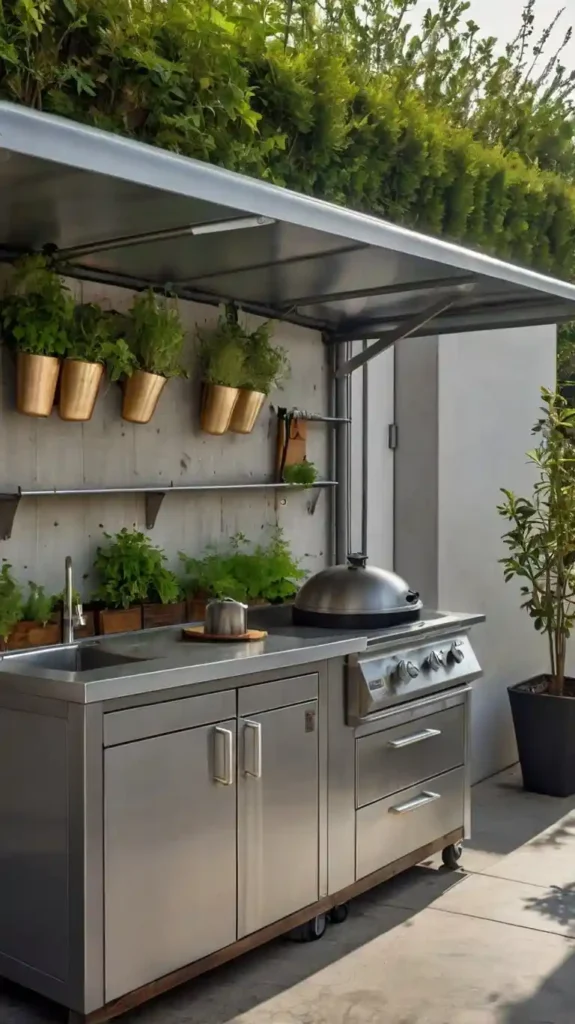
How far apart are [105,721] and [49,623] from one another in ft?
2.57

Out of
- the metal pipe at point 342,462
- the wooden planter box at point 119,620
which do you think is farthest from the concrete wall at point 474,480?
the wooden planter box at point 119,620

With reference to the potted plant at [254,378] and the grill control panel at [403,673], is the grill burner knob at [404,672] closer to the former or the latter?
the grill control panel at [403,673]

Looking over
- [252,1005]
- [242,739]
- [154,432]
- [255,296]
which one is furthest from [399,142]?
[252,1005]

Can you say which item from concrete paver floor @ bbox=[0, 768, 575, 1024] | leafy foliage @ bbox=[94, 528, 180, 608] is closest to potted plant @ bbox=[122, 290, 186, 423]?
leafy foliage @ bbox=[94, 528, 180, 608]

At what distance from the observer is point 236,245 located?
351 cm

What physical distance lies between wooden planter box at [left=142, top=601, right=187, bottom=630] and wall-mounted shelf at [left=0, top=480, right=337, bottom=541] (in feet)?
1.10

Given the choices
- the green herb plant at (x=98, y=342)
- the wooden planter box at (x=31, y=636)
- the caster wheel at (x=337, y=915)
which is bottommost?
the caster wheel at (x=337, y=915)

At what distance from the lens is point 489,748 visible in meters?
5.86

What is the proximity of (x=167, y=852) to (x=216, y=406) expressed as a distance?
1.83m

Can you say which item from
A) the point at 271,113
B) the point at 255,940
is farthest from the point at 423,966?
the point at 271,113

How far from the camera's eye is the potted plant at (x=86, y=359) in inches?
138

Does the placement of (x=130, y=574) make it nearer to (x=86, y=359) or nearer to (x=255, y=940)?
(x=86, y=359)

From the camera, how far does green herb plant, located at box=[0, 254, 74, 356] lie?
→ 3361 mm

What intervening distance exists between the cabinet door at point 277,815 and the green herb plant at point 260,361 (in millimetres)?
1447
